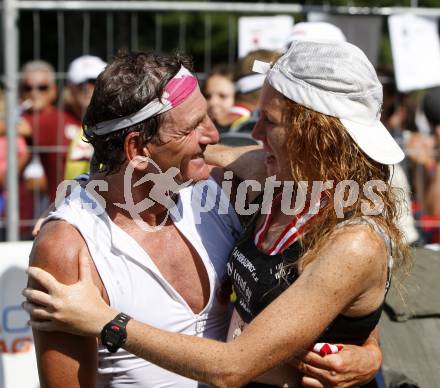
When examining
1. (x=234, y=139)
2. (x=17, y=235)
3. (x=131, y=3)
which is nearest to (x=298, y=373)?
(x=234, y=139)

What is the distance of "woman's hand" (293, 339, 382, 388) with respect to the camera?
2.53 metres

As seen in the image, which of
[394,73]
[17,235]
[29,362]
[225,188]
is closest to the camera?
[225,188]

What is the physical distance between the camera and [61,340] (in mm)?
2576

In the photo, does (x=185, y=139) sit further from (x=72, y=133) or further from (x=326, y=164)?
(x=72, y=133)

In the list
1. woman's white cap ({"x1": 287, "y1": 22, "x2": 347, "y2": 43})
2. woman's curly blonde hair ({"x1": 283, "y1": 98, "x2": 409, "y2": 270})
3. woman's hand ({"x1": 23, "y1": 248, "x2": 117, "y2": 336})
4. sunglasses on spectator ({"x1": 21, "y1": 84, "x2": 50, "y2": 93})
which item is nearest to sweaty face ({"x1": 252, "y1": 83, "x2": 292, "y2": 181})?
woman's curly blonde hair ({"x1": 283, "y1": 98, "x2": 409, "y2": 270})

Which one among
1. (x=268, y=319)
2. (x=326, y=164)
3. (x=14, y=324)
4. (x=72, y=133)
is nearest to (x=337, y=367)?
(x=268, y=319)

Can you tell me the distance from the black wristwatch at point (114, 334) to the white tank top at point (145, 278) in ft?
0.76

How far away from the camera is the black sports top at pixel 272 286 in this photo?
2.52 metres

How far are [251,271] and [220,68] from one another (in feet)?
13.8

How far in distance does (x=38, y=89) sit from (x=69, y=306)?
4.27m

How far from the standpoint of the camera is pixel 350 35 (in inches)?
244

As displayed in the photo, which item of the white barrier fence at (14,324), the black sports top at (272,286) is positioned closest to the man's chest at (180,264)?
the black sports top at (272,286)

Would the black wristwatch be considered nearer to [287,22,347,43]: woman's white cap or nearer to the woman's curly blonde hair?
the woman's curly blonde hair

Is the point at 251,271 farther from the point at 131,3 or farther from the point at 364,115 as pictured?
the point at 131,3
